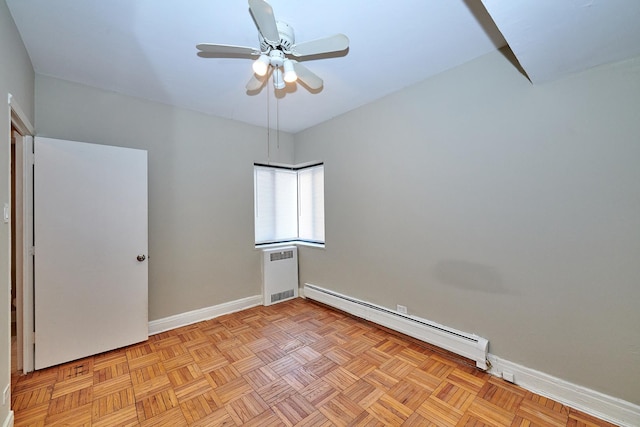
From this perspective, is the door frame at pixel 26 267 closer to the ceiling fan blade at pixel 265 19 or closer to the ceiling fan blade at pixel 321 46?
the ceiling fan blade at pixel 265 19

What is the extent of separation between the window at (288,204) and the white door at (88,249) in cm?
157

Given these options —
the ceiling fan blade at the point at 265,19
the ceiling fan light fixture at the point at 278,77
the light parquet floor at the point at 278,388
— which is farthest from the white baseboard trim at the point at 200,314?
the ceiling fan blade at the point at 265,19

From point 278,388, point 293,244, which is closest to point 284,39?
point 278,388

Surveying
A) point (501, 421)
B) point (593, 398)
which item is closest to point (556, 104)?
point (593, 398)

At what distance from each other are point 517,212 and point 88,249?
12.1 ft

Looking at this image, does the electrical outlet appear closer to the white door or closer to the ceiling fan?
the ceiling fan

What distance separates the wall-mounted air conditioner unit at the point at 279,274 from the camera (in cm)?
370

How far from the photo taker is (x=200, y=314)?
321 cm

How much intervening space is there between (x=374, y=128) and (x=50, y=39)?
9.36 ft

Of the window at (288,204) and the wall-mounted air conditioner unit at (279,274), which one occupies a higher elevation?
the window at (288,204)

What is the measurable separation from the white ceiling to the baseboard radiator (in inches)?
83.2

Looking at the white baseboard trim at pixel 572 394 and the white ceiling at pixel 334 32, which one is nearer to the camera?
the white ceiling at pixel 334 32

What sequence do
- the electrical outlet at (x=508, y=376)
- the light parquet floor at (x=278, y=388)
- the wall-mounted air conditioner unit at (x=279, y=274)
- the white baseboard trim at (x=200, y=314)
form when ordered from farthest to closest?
the wall-mounted air conditioner unit at (x=279, y=274) → the white baseboard trim at (x=200, y=314) → the electrical outlet at (x=508, y=376) → the light parquet floor at (x=278, y=388)

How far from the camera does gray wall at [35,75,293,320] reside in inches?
101
